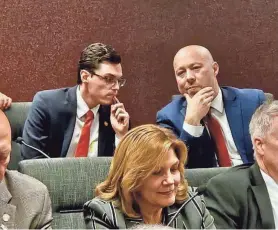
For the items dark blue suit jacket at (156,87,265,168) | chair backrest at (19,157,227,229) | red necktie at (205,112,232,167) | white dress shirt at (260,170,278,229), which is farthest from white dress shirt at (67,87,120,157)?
white dress shirt at (260,170,278,229)

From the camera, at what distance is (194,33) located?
8.29ft

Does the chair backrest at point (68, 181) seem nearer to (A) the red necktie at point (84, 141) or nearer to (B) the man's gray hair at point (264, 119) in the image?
(B) the man's gray hair at point (264, 119)

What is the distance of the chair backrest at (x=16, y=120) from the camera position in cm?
185

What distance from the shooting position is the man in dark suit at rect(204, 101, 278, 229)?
130cm

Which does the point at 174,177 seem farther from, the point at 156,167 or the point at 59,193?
the point at 59,193

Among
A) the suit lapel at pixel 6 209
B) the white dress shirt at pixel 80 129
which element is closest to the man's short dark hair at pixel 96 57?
the white dress shirt at pixel 80 129

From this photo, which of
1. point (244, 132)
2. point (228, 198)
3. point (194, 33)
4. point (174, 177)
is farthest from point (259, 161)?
point (194, 33)

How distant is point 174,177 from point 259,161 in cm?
34

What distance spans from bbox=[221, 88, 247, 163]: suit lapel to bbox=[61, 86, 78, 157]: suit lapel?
1.83ft

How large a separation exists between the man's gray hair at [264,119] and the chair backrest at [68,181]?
1.40ft

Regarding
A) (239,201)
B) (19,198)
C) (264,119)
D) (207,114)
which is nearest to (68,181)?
(19,198)

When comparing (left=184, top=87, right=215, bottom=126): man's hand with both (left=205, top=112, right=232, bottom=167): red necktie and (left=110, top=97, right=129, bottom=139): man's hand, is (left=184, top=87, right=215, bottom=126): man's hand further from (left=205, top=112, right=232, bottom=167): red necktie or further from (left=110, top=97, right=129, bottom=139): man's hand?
(left=110, top=97, right=129, bottom=139): man's hand

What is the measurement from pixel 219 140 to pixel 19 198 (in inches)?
35.1

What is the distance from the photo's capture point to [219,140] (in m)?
1.84
